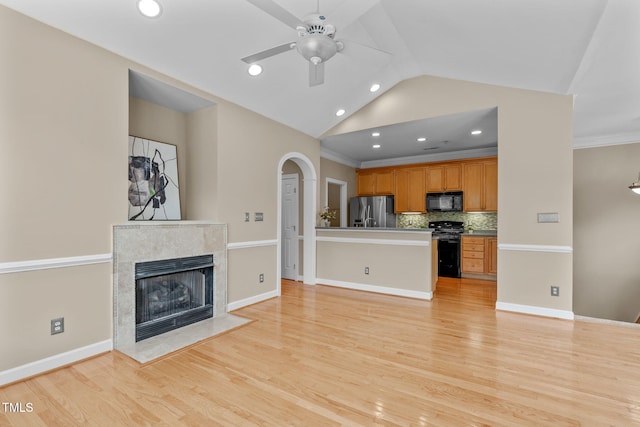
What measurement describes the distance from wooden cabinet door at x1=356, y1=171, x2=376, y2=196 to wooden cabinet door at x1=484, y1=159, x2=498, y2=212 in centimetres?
247

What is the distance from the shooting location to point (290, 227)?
5.82 m

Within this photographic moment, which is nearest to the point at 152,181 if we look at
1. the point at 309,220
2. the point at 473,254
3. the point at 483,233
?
the point at 309,220

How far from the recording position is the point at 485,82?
13.1 ft

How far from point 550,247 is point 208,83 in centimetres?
464

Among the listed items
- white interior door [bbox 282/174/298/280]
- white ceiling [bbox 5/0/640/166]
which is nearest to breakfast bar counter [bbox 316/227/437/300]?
white interior door [bbox 282/174/298/280]

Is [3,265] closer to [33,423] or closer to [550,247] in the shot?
[33,423]

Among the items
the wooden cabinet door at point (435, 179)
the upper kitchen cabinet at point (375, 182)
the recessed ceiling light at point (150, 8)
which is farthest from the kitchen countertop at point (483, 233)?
the recessed ceiling light at point (150, 8)

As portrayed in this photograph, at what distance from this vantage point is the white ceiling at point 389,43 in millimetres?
2500

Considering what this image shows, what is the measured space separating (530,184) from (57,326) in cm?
525

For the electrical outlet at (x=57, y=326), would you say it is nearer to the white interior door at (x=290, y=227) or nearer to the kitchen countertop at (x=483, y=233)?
the white interior door at (x=290, y=227)

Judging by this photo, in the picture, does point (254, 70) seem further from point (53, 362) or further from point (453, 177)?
point (453, 177)

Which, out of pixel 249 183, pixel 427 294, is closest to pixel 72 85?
pixel 249 183

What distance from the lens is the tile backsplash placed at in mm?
6523

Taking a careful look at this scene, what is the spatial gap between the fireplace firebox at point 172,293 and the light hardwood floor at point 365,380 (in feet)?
1.61
